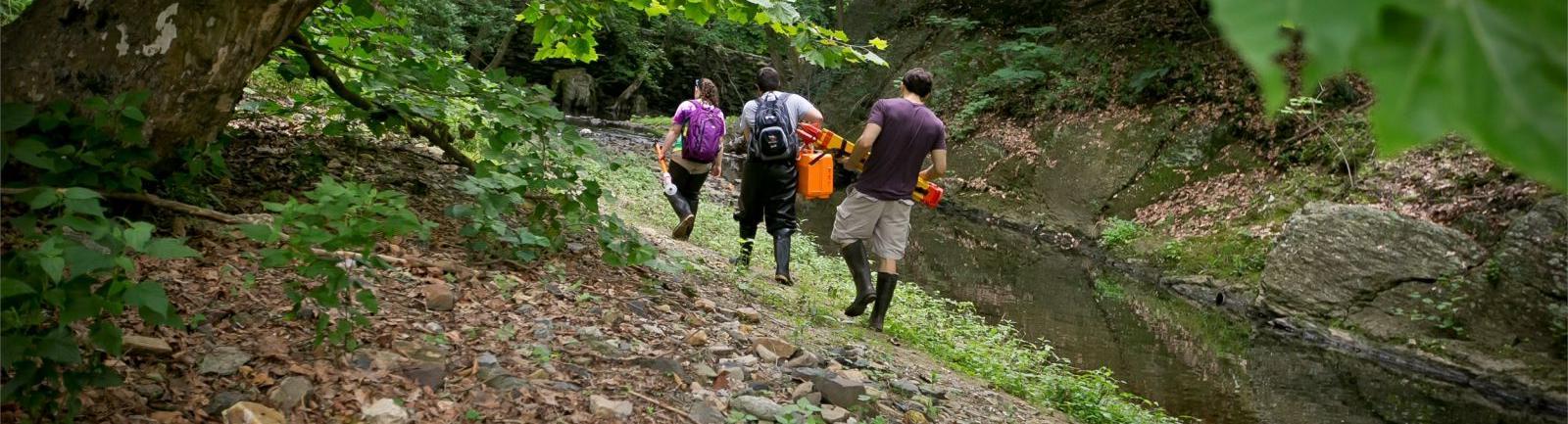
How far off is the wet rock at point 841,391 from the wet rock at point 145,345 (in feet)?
7.81

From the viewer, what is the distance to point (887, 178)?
6.36 m

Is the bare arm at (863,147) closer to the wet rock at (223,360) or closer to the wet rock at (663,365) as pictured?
the wet rock at (663,365)

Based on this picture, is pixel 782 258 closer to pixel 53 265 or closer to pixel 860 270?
pixel 860 270

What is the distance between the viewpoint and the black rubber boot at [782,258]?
750cm

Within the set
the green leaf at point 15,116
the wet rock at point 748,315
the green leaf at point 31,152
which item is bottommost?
the wet rock at point 748,315

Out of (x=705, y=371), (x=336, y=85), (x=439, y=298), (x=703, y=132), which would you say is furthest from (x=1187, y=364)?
(x=336, y=85)

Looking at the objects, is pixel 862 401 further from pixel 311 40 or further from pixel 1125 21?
pixel 1125 21

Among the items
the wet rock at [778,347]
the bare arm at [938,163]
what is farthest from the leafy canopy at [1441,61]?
the bare arm at [938,163]

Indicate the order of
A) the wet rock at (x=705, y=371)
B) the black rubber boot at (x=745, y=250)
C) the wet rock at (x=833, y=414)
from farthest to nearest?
A: the black rubber boot at (x=745, y=250)
the wet rock at (x=705, y=371)
the wet rock at (x=833, y=414)

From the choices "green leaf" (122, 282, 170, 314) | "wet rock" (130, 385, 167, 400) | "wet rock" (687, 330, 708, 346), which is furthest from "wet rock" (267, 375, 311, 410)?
"wet rock" (687, 330, 708, 346)

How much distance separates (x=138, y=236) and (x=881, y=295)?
4856mm

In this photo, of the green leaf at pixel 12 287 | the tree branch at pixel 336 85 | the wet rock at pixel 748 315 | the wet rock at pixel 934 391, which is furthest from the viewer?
the wet rock at pixel 748 315

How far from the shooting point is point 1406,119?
27.6 inches

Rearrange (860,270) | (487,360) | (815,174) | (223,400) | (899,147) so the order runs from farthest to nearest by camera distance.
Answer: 1. (815,174)
2. (860,270)
3. (899,147)
4. (487,360)
5. (223,400)
